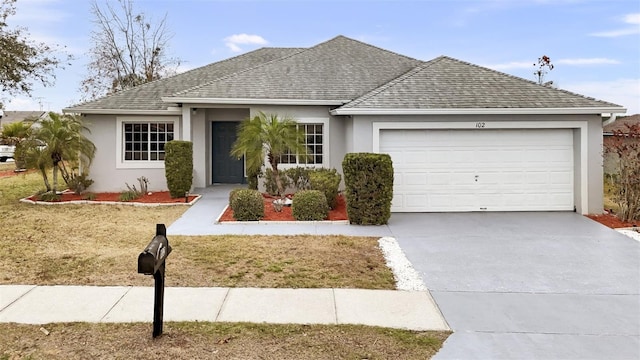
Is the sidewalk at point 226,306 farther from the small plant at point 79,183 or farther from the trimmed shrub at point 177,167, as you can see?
the small plant at point 79,183

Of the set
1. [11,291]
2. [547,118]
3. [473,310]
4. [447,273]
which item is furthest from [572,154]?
[11,291]

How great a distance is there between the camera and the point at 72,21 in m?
23.6

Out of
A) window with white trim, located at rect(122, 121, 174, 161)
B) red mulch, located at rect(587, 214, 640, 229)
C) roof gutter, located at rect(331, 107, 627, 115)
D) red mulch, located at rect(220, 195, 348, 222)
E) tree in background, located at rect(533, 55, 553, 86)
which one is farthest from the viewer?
tree in background, located at rect(533, 55, 553, 86)

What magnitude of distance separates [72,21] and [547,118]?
2320cm

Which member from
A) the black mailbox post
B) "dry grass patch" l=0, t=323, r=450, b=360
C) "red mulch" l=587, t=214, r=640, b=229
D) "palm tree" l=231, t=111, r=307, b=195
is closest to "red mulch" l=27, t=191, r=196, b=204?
"palm tree" l=231, t=111, r=307, b=195

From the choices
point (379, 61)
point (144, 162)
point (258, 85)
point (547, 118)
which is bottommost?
point (144, 162)

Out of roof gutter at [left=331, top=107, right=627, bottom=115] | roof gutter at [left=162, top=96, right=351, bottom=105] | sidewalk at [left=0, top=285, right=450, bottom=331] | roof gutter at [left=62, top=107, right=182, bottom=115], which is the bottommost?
sidewalk at [left=0, top=285, right=450, bottom=331]

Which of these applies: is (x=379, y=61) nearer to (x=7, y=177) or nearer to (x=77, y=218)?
(x=77, y=218)

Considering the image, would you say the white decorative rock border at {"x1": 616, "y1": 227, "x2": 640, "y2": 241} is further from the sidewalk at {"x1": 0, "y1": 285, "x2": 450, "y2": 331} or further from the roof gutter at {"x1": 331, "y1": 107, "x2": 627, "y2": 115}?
the sidewalk at {"x1": 0, "y1": 285, "x2": 450, "y2": 331}

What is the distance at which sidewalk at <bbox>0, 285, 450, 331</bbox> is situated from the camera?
509cm

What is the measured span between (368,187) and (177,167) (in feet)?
20.6

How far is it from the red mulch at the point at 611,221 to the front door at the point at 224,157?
453 inches

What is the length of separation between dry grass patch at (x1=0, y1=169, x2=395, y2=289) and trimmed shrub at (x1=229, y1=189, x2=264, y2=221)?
5.27 ft

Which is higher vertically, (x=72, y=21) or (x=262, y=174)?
(x=72, y=21)
